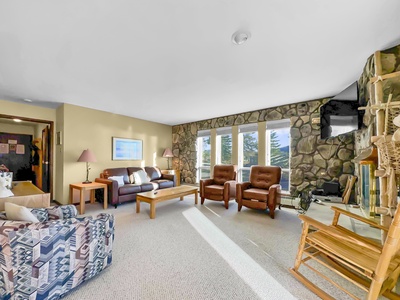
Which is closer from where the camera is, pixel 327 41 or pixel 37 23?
pixel 37 23

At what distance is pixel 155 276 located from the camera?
169 cm

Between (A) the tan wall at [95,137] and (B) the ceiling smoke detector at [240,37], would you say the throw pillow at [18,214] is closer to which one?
(B) the ceiling smoke detector at [240,37]

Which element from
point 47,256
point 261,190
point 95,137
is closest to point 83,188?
point 95,137

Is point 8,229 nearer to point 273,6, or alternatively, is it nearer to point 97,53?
point 97,53

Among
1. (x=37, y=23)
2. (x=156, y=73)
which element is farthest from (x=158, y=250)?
(x=37, y=23)

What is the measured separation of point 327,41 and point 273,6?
0.90 meters

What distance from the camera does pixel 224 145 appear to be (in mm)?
5590

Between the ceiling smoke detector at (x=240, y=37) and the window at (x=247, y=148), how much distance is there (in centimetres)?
314

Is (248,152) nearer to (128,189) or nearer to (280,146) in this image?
(280,146)

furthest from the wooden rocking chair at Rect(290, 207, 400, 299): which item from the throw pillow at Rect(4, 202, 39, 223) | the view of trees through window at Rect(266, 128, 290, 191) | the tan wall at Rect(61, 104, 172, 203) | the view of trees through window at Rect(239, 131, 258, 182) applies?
the tan wall at Rect(61, 104, 172, 203)

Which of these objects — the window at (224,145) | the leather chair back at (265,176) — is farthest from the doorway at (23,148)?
the leather chair back at (265,176)

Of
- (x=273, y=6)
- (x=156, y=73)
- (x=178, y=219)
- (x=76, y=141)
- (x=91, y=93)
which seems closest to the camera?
(x=273, y=6)

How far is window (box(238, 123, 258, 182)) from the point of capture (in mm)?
4863

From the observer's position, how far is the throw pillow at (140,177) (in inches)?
187
